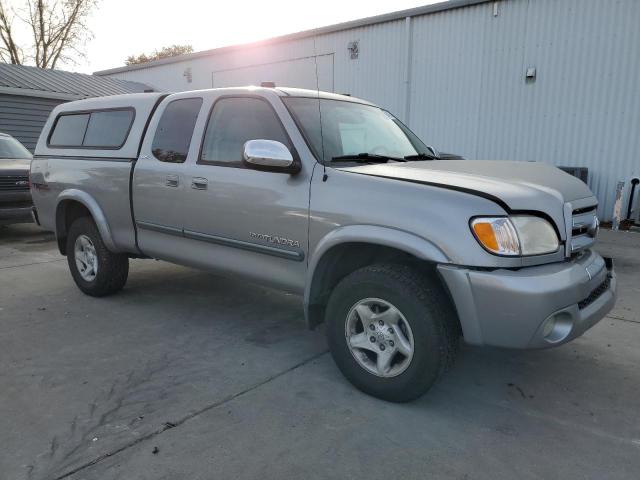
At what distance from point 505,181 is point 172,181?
99.6 inches

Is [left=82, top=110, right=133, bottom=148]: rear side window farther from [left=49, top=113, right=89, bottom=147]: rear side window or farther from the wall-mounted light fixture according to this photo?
the wall-mounted light fixture

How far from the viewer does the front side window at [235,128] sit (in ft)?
11.7

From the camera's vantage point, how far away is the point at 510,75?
10508 millimetres

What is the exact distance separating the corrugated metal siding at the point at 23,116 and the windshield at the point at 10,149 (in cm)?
625

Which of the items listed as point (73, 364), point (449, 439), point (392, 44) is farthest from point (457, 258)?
point (392, 44)

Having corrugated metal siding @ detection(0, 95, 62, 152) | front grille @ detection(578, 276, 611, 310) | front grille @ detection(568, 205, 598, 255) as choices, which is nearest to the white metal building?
front grille @ detection(568, 205, 598, 255)

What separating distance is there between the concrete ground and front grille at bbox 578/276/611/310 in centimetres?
65

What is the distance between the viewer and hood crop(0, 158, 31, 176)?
8.22m

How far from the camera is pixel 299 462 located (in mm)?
2420

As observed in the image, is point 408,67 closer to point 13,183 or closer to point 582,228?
point 13,183

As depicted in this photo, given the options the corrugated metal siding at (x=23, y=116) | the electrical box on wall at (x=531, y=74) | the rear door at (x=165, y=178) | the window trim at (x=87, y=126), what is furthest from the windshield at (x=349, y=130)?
the corrugated metal siding at (x=23, y=116)

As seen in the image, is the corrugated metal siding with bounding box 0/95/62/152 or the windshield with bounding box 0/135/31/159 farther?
the corrugated metal siding with bounding box 0/95/62/152

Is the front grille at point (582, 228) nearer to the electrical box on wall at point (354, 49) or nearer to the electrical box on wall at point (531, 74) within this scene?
the electrical box on wall at point (531, 74)

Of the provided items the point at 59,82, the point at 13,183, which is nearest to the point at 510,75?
the point at 13,183
